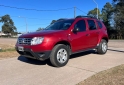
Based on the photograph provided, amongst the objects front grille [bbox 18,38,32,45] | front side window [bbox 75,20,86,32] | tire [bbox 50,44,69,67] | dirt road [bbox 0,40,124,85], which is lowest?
dirt road [bbox 0,40,124,85]

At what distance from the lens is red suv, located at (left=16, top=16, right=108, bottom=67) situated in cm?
562

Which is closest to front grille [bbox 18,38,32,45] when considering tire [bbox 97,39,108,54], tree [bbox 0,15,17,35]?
tire [bbox 97,39,108,54]

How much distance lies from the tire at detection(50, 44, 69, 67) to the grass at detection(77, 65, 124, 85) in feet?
4.86

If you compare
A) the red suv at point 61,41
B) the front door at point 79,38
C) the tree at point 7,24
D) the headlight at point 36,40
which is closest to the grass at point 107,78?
the red suv at point 61,41

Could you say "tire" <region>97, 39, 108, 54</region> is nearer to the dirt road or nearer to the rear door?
the rear door

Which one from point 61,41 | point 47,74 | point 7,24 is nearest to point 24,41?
point 61,41

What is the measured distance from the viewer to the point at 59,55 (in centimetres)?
592

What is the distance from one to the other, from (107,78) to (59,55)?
6.44ft

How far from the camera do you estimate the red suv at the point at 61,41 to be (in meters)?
5.62

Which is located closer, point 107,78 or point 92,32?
point 107,78

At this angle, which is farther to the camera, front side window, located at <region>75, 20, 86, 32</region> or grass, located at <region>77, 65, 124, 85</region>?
front side window, located at <region>75, 20, 86, 32</region>

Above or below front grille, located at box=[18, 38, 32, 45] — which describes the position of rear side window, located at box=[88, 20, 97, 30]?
above

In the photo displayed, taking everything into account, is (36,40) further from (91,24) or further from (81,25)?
(91,24)

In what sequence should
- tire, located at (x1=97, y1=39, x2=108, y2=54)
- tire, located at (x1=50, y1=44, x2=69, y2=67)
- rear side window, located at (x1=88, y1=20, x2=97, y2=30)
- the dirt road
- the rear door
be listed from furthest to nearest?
tire, located at (x1=97, y1=39, x2=108, y2=54), rear side window, located at (x1=88, y1=20, x2=97, y2=30), the rear door, tire, located at (x1=50, y1=44, x2=69, y2=67), the dirt road
